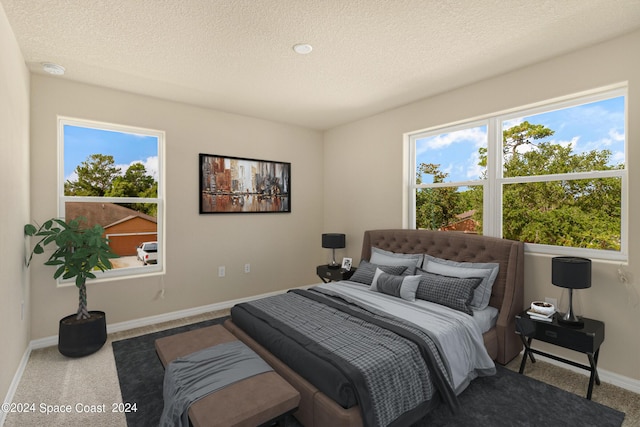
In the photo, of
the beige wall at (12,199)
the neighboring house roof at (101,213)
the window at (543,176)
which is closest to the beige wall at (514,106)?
the window at (543,176)

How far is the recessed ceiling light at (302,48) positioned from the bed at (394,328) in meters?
2.26

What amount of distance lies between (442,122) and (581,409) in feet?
9.50

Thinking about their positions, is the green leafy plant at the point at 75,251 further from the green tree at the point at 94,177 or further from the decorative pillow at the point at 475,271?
the decorative pillow at the point at 475,271

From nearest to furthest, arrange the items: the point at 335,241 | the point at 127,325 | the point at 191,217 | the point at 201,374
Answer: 1. the point at 201,374
2. the point at 127,325
3. the point at 191,217
4. the point at 335,241

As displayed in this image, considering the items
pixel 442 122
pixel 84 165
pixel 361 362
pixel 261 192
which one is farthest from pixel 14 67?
pixel 442 122

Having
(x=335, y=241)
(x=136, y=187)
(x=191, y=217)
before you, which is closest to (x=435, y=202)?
(x=335, y=241)

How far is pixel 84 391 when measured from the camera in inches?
97.3

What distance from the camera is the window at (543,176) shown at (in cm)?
269

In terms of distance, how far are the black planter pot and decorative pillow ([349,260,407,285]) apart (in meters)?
2.67

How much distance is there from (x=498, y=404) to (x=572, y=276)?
3.66 ft

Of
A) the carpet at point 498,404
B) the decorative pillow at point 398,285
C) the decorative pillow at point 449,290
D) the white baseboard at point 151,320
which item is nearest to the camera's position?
the carpet at point 498,404

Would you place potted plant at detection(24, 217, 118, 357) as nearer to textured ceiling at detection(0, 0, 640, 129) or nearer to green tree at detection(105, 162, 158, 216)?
Answer: green tree at detection(105, 162, 158, 216)

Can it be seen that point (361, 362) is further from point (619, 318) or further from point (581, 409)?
point (619, 318)

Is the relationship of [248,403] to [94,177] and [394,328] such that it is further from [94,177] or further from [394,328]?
[94,177]
